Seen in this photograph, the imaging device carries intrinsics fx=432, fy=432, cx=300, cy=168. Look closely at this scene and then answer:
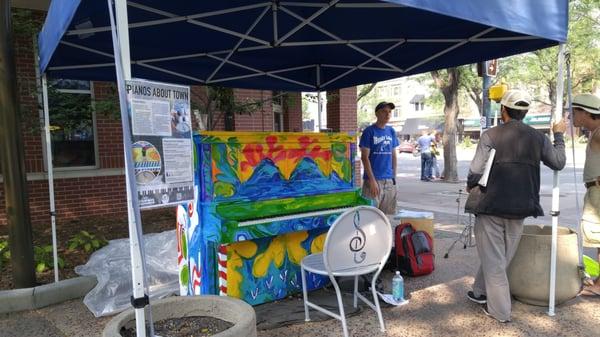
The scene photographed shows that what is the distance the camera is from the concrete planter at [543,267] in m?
3.76

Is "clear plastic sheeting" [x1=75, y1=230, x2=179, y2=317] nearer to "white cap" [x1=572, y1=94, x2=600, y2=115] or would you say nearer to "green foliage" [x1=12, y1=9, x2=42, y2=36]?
"green foliage" [x1=12, y1=9, x2=42, y2=36]

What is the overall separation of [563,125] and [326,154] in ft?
6.91

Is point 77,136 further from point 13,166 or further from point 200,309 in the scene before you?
point 200,309

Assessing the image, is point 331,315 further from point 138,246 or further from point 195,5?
point 195,5

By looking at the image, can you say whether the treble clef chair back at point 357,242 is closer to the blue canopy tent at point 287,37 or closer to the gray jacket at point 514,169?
the gray jacket at point 514,169

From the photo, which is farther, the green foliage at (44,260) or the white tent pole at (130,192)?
the green foliage at (44,260)

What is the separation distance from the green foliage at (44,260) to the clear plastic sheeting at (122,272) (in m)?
0.39

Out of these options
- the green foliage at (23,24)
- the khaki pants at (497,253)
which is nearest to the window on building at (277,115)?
the green foliage at (23,24)

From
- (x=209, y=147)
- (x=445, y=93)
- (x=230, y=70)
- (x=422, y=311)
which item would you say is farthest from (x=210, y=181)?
(x=445, y=93)

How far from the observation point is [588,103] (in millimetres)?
3861

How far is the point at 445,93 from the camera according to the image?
1366 cm

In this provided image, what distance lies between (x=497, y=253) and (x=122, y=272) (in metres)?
3.72

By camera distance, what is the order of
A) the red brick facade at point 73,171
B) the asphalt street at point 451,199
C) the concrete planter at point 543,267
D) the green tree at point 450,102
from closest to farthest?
the concrete planter at point 543,267 < the red brick facade at point 73,171 < the asphalt street at point 451,199 < the green tree at point 450,102

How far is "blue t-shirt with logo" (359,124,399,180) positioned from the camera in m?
5.25
